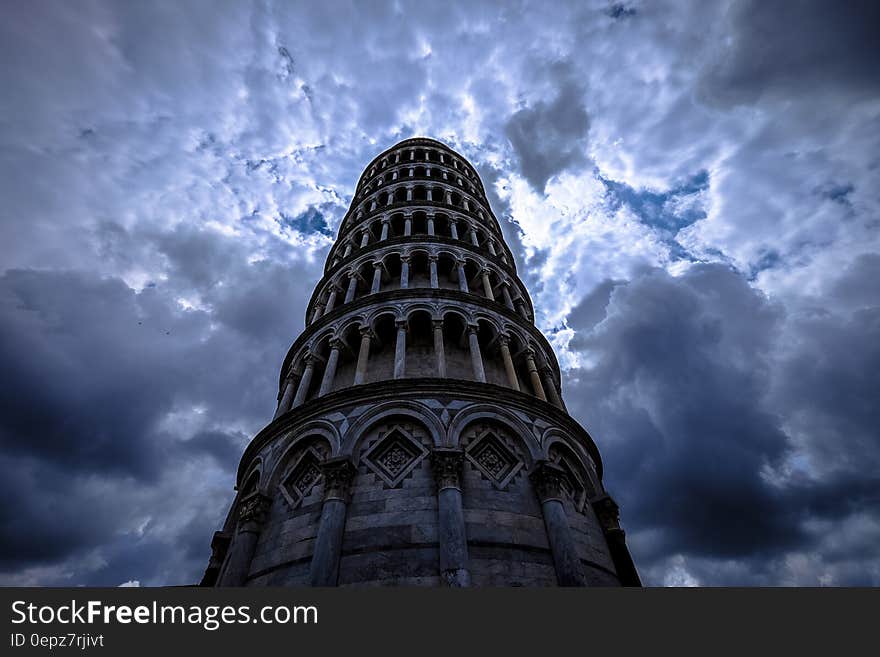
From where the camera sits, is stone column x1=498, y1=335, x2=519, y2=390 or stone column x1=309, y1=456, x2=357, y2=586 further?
stone column x1=498, y1=335, x2=519, y2=390

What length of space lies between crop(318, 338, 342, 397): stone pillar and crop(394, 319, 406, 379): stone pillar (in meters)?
2.25

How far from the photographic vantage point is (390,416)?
39.5 feet

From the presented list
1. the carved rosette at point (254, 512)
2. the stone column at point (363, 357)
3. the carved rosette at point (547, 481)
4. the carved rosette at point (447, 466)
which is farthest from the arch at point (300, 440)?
the carved rosette at point (547, 481)

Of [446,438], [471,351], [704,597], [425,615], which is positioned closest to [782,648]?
[704,597]

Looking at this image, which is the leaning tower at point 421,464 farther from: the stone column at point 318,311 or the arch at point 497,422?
the stone column at point 318,311

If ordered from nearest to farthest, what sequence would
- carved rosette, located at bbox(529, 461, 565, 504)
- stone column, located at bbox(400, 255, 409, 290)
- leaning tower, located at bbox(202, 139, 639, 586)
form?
leaning tower, located at bbox(202, 139, 639, 586), carved rosette, located at bbox(529, 461, 565, 504), stone column, located at bbox(400, 255, 409, 290)

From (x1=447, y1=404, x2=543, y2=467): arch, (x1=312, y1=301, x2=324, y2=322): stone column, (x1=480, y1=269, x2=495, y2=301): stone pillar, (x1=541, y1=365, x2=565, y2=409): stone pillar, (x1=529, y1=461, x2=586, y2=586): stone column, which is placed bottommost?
(x1=529, y1=461, x2=586, y2=586): stone column

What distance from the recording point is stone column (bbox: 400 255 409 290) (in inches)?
699

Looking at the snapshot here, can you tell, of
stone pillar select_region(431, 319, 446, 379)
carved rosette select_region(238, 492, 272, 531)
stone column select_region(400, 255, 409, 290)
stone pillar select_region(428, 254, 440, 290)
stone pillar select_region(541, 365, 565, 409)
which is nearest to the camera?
carved rosette select_region(238, 492, 272, 531)

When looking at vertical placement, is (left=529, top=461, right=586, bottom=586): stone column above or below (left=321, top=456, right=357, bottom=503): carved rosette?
below

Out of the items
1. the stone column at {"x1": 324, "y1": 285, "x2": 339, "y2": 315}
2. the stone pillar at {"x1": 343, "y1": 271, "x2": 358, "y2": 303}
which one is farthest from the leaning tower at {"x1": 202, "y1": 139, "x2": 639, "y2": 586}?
the stone column at {"x1": 324, "y1": 285, "x2": 339, "y2": 315}

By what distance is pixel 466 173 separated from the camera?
A: 30.5m

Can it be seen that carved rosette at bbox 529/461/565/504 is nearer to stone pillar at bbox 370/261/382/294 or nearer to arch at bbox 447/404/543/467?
arch at bbox 447/404/543/467

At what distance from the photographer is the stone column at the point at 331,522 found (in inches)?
356
